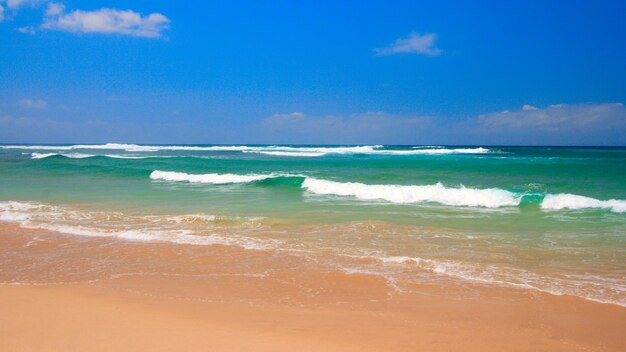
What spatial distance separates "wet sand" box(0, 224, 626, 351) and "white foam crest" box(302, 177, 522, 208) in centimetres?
847

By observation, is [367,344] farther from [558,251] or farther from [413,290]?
[558,251]

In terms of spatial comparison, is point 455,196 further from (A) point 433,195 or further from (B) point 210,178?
(B) point 210,178

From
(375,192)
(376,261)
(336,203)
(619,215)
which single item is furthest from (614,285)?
(375,192)

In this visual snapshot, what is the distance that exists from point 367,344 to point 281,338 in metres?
0.71

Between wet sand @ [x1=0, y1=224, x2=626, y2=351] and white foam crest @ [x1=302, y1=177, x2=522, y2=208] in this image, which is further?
white foam crest @ [x1=302, y1=177, x2=522, y2=208]

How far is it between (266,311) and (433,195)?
1087 centimetres

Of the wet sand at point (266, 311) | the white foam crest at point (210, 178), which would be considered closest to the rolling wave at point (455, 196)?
the white foam crest at point (210, 178)

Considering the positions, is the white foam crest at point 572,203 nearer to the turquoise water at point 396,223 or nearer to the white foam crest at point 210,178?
the turquoise water at point 396,223

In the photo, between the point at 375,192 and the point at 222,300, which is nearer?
the point at 222,300

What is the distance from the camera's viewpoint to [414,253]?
6.54m

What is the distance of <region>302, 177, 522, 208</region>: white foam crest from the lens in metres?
13.1

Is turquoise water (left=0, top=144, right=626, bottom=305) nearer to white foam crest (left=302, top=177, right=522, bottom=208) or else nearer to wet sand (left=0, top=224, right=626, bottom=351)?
white foam crest (left=302, top=177, right=522, bottom=208)

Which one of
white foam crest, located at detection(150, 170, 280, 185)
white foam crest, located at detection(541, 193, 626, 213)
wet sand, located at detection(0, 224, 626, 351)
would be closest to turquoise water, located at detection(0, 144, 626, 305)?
white foam crest, located at detection(541, 193, 626, 213)

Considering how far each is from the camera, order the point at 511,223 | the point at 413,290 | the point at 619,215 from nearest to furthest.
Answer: the point at 413,290 < the point at 511,223 < the point at 619,215
